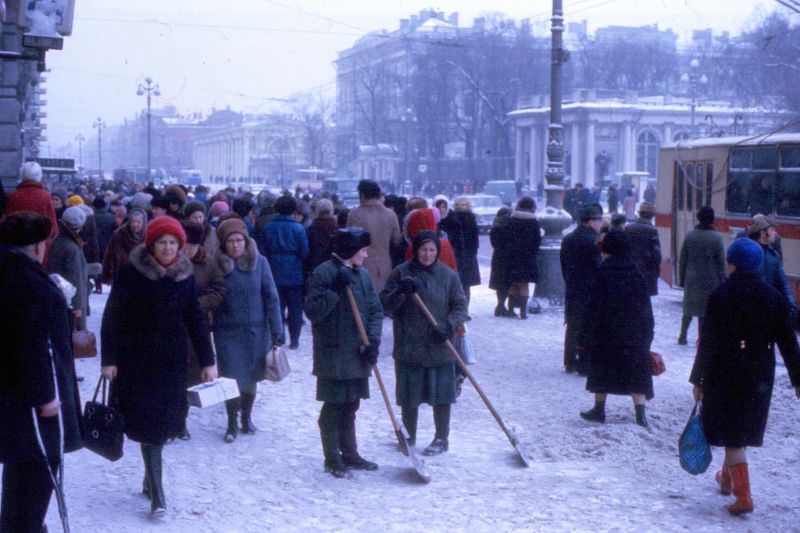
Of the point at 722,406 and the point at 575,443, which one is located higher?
the point at 722,406

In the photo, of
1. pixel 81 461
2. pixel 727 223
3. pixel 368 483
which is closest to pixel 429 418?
pixel 368 483

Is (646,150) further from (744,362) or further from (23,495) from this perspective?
(23,495)

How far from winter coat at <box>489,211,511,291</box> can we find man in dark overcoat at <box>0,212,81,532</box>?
10691 mm

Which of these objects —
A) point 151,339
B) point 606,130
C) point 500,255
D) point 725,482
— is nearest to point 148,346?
point 151,339

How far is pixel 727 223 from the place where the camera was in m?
18.9

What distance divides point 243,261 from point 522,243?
24.9 feet

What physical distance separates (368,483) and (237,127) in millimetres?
111453

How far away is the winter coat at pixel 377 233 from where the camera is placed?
1247cm

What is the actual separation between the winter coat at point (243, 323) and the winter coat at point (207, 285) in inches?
1.7

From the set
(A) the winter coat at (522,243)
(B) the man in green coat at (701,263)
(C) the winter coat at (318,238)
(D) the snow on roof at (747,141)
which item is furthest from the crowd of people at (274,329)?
(D) the snow on roof at (747,141)

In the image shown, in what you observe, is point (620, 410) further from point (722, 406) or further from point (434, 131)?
point (434, 131)

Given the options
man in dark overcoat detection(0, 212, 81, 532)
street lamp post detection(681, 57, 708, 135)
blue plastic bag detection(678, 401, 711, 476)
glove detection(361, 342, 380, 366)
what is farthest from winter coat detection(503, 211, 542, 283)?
street lamp post detection(681, 57, 708, 135)

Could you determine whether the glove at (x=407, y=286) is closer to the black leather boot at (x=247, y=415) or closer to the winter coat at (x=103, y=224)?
the black leather boot at (x=247, y=415)

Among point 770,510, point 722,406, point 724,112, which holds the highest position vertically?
point 724,112
